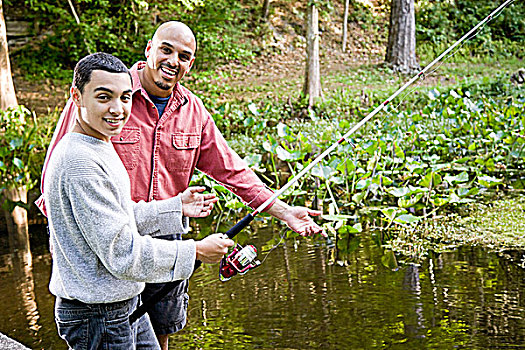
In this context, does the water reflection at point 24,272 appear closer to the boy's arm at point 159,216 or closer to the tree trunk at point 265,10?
the boy's arm at point 159,216

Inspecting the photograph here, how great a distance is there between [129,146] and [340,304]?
1804 mm

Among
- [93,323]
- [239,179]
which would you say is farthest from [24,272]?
[93,323]

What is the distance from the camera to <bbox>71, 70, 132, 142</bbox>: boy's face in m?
1.74

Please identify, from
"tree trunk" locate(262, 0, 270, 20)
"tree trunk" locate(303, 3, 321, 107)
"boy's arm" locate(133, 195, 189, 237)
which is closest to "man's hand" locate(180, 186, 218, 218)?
"boy's arm" locate(133, 195, 189, 237)

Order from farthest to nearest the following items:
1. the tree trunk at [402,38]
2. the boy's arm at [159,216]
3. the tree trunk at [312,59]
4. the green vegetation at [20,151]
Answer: the tree trunk at [402,38], the tree trunk at [312,59], the green vegetation at [20,151], the boy's arm at [159,216]

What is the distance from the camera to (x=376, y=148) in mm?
5723

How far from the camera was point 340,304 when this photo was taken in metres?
3.65

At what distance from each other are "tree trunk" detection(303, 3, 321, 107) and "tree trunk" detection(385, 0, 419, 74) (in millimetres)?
3969

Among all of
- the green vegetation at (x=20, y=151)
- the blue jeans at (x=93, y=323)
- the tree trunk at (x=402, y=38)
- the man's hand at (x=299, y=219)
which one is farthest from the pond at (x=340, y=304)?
the tree trunk at (x=402, y=38)

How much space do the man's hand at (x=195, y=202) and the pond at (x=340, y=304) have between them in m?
1.27

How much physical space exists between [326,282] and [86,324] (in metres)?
2.41

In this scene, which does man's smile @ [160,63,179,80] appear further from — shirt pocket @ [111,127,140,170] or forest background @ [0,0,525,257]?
forest background @ [0,0,525,257]

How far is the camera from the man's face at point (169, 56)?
2338 millimetres

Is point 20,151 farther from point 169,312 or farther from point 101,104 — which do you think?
point 101,104
